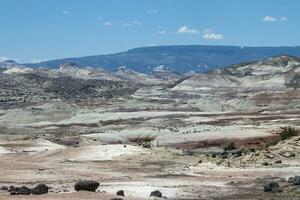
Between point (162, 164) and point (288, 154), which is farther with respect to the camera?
point (162, 164)

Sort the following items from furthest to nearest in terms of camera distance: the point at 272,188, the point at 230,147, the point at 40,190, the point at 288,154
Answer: the point at 230,147 < the point at 288,154 < the point at 272,188 < the point at 40,190

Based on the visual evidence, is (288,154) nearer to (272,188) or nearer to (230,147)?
(230,147)

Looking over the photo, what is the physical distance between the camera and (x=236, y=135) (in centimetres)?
7006

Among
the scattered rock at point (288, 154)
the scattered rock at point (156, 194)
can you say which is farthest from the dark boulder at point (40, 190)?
the scattered rock at point (288, 154)

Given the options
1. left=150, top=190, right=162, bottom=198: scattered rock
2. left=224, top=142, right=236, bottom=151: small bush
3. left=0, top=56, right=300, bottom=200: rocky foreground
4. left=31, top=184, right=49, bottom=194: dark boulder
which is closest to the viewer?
left=31, top=184, right=49, bottom=194: dark boulder

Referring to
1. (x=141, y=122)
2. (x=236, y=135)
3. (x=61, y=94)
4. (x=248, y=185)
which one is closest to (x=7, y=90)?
(x=61, y=94)

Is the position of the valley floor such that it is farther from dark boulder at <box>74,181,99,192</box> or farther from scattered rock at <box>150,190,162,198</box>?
dark boulder at <box>74,181,99,192</box>

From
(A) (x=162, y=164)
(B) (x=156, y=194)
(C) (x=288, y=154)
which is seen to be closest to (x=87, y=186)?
(B) (x=156, y=194)

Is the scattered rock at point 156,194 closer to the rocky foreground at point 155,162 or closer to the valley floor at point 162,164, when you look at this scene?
the rocky foreground at point 155,162

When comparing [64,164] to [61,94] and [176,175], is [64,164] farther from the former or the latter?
[61,94]

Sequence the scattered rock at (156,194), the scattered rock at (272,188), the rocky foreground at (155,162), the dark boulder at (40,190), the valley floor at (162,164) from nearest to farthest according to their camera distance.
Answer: the dark boulder at (40,190), the scattered rock at (156,194), the rocky foreground at (155,162), the scattered rock at (272,188), the valley floor at (162,164)

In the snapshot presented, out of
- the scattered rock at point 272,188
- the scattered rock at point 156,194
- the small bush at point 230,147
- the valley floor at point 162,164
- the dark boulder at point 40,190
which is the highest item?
the dark boulder at point 40,190

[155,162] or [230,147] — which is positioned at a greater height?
[155,162]

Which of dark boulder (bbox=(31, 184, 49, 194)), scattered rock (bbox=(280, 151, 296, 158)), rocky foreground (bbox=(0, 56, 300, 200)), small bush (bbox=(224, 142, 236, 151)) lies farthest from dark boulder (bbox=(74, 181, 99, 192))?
small bush (bbox=(224, 142, 236, 151))
